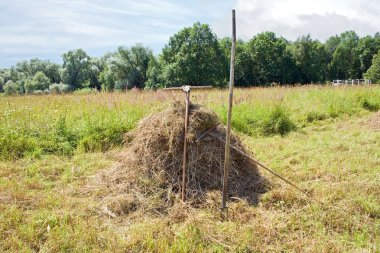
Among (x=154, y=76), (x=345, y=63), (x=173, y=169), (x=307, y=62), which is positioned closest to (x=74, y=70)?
(x=154, y=76)

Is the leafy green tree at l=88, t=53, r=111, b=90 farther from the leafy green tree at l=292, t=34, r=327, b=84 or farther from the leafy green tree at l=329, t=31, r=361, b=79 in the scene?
the leafy green tree at l=329, t=31, r=361, b=79

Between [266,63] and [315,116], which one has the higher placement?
[266,63]

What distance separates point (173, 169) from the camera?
4512mm

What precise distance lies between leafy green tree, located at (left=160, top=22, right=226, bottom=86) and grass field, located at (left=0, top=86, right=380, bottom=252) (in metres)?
27.4

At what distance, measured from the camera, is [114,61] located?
46906 mm

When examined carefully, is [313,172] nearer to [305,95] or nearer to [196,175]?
[196,175]

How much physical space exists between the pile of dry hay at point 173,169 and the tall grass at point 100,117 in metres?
1.59

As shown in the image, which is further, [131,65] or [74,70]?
[74,70]

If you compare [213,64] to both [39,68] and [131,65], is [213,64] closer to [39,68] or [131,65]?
[131,65]

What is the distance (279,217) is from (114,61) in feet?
151

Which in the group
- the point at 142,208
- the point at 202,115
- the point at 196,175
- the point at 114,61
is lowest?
the point at 142,208

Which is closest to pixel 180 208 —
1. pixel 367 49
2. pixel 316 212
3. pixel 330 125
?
pixel 316 212

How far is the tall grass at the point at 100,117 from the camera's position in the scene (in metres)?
6.64

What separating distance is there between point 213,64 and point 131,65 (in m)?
15.1
